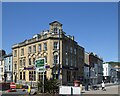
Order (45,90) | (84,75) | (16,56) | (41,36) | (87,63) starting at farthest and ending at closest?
(87,63)
(84,75)
(16,56)
(41,36)
(45,90)

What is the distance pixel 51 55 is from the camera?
61.6 meters

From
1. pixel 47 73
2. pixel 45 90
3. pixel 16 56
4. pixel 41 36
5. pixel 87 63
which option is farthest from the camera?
pixel 87 63

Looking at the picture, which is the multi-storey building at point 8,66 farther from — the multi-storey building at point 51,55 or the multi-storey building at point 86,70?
the multi-storey building at point 86,70

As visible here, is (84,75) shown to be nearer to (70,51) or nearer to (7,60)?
(70,51)

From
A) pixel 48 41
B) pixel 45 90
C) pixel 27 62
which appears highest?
pixel 48 41

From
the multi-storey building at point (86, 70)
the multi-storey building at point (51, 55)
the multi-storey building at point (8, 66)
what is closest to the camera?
the multi-storey building at point (51, 55)

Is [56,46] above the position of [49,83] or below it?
above

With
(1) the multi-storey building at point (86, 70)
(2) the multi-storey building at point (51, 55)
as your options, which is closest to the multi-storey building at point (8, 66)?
(2) the multi-storey building at point (51, 55)

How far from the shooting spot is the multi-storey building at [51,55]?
2419 inches

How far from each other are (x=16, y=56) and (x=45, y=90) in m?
48.0

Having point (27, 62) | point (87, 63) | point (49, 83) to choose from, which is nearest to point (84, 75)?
point (87, 63)

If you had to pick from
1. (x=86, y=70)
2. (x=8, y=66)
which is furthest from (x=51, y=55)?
(x=86, y=70)

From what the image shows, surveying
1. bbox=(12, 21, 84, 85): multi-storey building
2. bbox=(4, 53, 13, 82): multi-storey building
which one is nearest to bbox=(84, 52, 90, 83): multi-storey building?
bbox=(12, 21, 84, 85): multi-storey building

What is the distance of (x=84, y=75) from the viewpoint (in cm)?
7888
